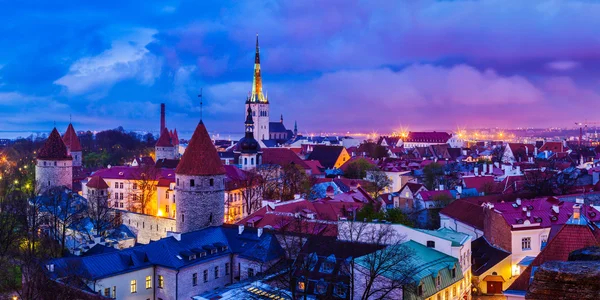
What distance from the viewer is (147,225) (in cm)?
4000

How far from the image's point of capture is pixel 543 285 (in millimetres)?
4965

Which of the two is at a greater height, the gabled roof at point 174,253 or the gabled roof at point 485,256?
the gabled roof at point 174,253

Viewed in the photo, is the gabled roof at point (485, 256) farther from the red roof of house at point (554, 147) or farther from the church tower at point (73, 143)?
the red roof of house at point (554, 147)

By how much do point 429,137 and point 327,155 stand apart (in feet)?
212

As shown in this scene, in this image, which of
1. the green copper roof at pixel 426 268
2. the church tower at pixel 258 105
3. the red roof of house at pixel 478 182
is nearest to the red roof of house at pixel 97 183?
the red roof of house at pixel 478 182

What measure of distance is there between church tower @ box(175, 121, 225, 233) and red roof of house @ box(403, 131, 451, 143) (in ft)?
365

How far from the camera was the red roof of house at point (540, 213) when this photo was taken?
28.5 meters

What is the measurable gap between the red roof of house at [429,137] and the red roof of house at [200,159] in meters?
111

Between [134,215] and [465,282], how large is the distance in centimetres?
2526

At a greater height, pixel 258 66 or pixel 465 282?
pixel 258 66

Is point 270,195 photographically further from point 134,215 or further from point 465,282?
point 465,282

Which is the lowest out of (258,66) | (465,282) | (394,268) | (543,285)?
(465,282)

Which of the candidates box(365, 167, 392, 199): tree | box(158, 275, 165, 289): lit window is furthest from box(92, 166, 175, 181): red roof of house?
box(158, 275, 165, 289): lit window

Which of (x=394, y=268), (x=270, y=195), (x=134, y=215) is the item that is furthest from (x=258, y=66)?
(x=394, y=268)
